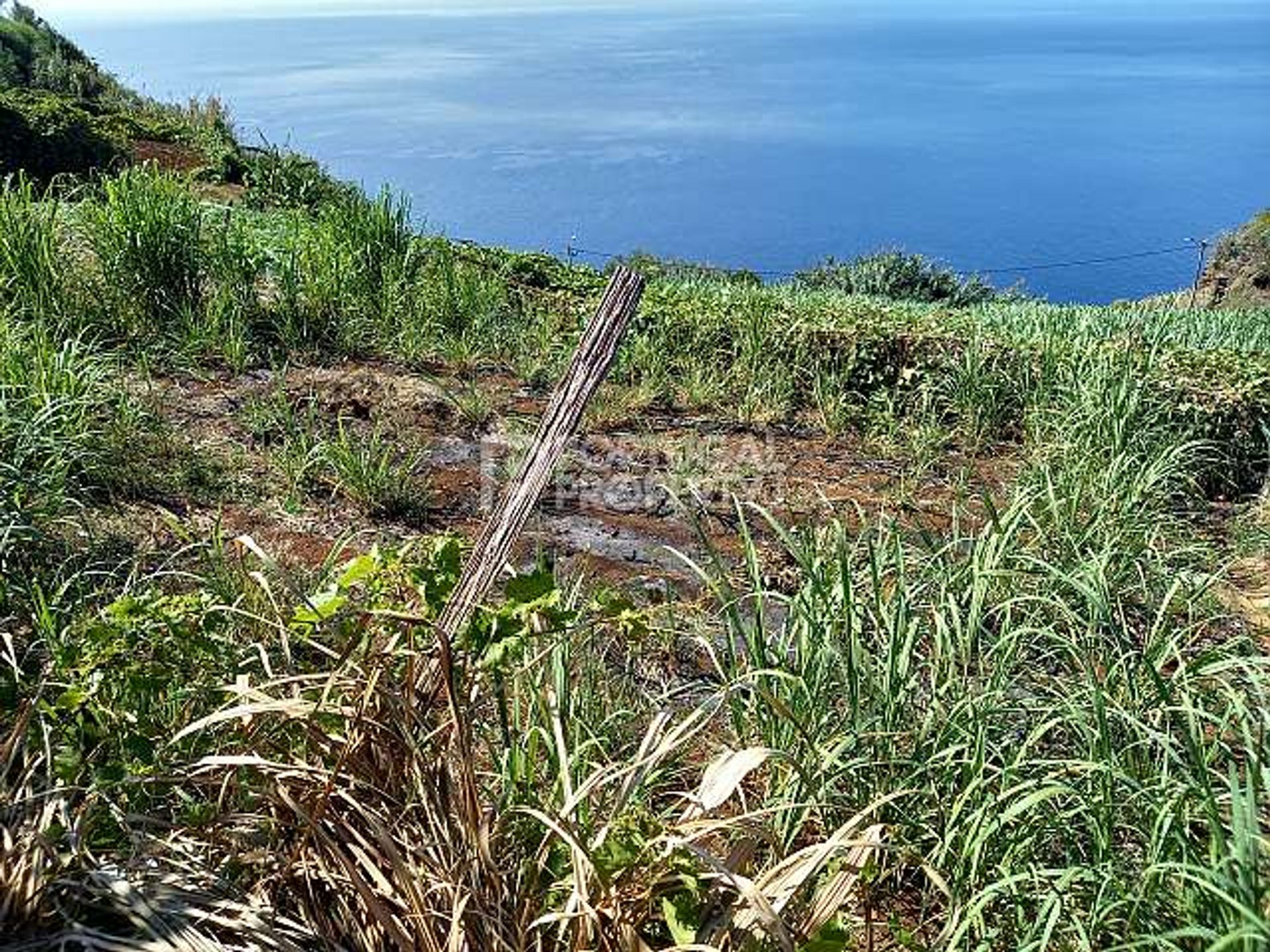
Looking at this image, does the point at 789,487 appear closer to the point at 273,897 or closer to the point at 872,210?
the point at 273,897

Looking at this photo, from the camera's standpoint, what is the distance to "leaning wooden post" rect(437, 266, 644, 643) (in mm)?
1928

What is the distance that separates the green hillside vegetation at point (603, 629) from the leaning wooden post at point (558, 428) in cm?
9

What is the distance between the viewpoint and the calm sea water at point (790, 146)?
58156mm

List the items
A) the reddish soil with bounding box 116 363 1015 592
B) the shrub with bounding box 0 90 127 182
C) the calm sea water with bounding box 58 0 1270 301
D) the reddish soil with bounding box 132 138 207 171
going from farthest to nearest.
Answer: the calm sea water with bounding box 58 0 1270 301
the reddish soil with bounding box 132 138 207 171
the shrub with bounding box 0 90 127 182
the reddish soil with bounding box 116 363 1015 592

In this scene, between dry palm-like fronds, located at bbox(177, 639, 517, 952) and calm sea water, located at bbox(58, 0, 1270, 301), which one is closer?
dry palm-like fronds, located at bbox(177, 639, 517, 952)

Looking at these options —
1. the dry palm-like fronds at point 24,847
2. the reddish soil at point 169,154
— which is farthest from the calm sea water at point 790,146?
the dry palm-like fronds at point 24,847

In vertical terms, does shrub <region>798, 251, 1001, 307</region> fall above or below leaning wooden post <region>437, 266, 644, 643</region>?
below

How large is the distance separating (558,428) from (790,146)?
85.6m

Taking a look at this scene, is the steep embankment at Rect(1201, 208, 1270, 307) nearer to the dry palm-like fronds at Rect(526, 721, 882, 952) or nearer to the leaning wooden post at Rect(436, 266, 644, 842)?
the leaning wooden post at Rect(436, 266, 644, 842)

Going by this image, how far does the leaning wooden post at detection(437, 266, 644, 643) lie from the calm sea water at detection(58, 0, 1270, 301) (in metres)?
5.28

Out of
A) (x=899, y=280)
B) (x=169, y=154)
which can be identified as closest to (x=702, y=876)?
(x=899, y=280)

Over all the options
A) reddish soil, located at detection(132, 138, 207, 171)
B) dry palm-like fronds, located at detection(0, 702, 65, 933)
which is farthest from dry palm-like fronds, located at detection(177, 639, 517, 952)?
reddish soil, located at detection(132, 138, 207, 171)

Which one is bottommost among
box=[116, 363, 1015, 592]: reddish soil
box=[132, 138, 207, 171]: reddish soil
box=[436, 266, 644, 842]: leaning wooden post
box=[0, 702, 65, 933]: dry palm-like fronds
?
box=[116, 363, 1015, 592]: reddish soil

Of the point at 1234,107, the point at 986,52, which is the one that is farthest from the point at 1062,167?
the point at 986,52
